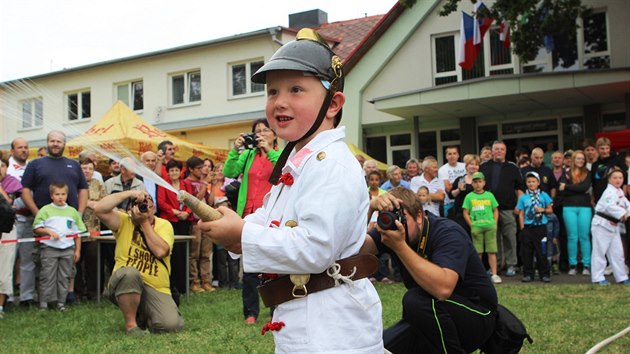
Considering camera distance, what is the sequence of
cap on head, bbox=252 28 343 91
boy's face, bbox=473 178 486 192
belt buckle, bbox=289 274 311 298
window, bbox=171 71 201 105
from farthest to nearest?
window, bbox=171 71 201 105, boy's face, bbox=473 178 486 192, cap on head, bbox=252 28 343 91, belt buckle, bbox=289 274 311 298

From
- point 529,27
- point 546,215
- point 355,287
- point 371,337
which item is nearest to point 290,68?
point 355,287

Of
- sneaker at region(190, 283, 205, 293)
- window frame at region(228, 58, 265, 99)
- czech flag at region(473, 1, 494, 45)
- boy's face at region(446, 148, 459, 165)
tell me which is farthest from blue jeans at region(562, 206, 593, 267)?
window frame at region(228, 58, 265, 99)

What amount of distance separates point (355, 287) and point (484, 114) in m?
19.7

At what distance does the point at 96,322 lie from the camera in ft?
24.8

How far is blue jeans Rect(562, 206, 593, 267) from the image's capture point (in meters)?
11.3

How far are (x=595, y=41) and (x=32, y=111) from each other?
19.2 meters

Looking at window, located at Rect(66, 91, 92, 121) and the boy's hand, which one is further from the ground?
window, located at Rect(66, 91, 92, 121)

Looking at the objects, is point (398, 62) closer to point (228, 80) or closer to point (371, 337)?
point (228, 80)

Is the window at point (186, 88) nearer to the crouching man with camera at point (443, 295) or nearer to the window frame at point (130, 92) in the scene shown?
the window frame at point (130, 92)

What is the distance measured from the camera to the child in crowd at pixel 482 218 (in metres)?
10.9

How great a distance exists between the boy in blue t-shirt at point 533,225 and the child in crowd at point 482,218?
45 centimetres

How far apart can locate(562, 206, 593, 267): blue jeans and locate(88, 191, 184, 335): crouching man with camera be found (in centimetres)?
705

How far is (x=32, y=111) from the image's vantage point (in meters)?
Result: 3.38

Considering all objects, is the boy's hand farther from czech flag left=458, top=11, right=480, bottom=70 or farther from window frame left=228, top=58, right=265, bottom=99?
window frame left=228, top=58, right=265, bottom=99
